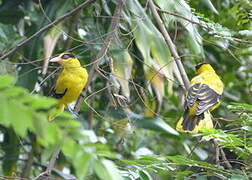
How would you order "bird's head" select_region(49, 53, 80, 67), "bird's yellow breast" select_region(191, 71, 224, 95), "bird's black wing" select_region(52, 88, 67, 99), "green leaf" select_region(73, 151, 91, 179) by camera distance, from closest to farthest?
"green leaf" select_region(73, 151, 91, 179) < "bird's head" select_region(49, 53, 80, 67) < "bird's black wing" select_region(52, 88, 67, 99) < "bird's yellow breast" select_region(191, 71, 224, 95)

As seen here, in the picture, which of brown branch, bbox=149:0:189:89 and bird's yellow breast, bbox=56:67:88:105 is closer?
brown branch, bbox=149:0:189:89

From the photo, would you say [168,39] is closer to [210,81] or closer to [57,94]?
[57,94]

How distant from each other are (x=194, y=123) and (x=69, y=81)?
88 centimetres

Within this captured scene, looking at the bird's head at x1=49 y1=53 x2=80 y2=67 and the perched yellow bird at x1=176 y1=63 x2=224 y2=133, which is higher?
the bird's head at x1=49 y1=53 x2=80 y2=67

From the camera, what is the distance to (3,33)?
3533 mm

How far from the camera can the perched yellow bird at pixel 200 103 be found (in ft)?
11.3

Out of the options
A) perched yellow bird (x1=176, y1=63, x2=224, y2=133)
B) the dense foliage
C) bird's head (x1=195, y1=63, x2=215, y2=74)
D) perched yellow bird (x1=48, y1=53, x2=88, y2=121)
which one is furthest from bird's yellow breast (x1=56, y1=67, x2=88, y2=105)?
bird's head (x1=195, y1=63, x2=215, y2=74)

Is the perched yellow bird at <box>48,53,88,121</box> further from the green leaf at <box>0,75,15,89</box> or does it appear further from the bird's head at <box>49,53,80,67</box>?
the green leaf at <box>0,75,15,89</box>

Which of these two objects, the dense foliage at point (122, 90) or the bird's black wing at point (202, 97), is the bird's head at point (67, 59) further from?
the bird's black wing at point (202, 97)

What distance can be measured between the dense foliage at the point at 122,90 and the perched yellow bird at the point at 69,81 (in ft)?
0.30

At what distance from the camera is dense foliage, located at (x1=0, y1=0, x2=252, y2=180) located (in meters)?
0.83

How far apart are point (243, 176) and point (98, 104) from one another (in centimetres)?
262

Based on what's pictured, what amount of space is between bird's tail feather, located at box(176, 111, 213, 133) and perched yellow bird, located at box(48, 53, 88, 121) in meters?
0.71

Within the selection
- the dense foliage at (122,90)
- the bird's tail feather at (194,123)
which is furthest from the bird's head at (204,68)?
the bird's tail feather at (194,123)
